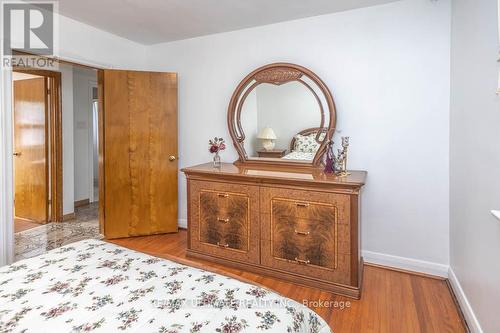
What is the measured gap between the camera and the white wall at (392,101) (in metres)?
2.44

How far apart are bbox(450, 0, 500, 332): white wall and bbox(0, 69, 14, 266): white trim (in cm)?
349

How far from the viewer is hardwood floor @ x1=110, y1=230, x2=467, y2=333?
1.85 metres

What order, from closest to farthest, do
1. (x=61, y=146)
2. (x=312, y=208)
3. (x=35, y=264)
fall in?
(x=35, y=264) < (x=312, y=208) < (x=61, y=146)

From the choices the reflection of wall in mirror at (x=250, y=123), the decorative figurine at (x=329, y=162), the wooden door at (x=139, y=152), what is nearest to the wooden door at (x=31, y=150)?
the wooden door at (x=139, y=152)

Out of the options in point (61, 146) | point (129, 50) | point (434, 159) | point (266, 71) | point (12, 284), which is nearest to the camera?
point (12, 284)

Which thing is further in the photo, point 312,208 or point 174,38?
point 174,38

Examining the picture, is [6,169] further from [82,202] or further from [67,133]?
[82,202]

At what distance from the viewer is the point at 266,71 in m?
3.03

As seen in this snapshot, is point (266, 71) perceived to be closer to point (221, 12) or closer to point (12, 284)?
point (221, 12)

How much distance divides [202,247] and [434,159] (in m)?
2.30

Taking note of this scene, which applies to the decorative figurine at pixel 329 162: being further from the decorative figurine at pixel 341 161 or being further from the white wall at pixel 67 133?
the white wall at pixel 67 133

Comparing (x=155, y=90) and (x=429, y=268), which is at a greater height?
(x=155, y=90)

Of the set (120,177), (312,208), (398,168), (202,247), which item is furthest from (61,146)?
(398,168)

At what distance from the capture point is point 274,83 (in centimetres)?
301
